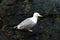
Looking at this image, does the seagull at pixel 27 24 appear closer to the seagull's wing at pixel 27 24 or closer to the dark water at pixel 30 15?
the seagull's wing at pixel 27 24

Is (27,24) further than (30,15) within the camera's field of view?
No

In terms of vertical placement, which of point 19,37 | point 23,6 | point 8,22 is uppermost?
point 23,6

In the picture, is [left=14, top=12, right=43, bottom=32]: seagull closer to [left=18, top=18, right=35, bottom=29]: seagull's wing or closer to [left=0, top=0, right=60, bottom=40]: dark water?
[left=18, top=18, right=35, bottom=29]: seagull's wing

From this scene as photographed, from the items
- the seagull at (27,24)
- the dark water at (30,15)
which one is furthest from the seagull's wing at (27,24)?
the dark water at (30,15)

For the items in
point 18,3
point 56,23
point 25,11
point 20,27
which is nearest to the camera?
point 20,27

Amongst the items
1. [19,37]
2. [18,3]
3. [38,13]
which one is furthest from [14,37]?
[18,3]

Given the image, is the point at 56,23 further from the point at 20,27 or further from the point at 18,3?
the point at 18,3

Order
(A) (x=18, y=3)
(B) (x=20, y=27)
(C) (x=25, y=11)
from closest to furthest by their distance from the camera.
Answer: (B) (x=20, y=27) → (C) (x=25, y=11) → (A) (x=18, y=3)

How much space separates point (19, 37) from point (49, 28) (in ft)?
1.95

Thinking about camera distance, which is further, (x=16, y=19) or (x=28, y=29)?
(x=16, y=19)

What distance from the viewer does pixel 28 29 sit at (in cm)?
402

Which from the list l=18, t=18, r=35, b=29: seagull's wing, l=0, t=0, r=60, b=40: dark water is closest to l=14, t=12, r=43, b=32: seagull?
l=18, t=18, r=35, b=29: seagull's wing

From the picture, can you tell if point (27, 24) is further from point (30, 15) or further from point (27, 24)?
point (30, 15)

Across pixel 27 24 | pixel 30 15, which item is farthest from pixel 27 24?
pixel 30 15
